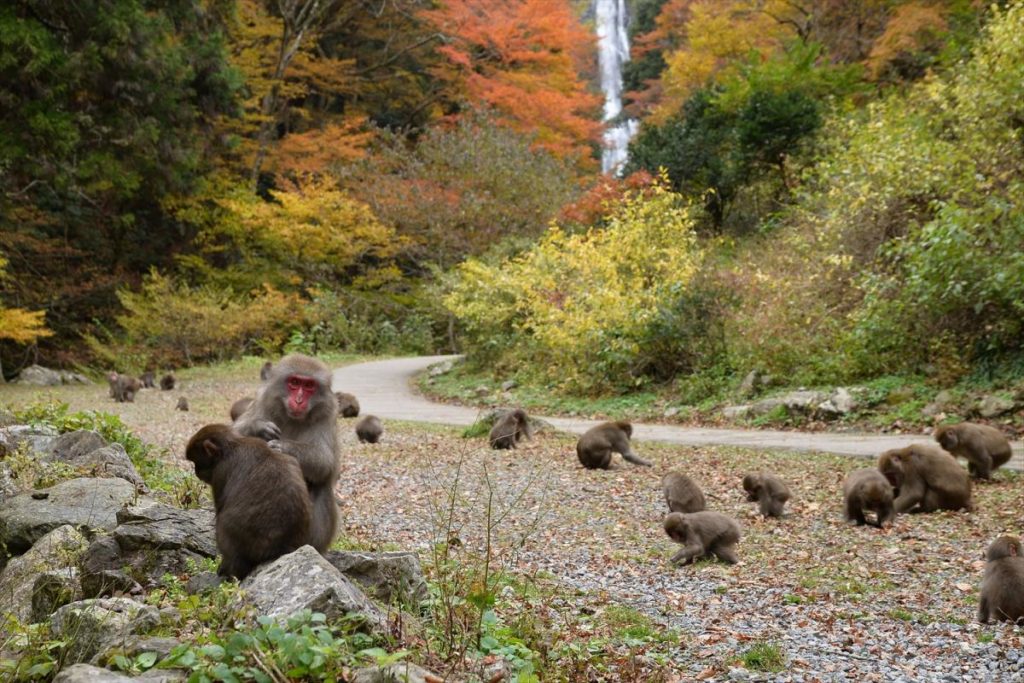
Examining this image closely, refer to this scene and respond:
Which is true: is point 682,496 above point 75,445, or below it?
below

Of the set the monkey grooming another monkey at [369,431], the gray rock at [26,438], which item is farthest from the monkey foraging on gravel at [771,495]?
the gray rock at [26,438]

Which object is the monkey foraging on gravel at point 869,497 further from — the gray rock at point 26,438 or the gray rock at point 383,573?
the gray rock at point 26,438

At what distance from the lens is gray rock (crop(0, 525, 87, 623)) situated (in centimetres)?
533

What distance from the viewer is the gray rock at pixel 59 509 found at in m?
6.60

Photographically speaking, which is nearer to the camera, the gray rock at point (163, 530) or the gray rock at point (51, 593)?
the gray rock at point (51, 593)

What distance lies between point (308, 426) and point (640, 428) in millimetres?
10404

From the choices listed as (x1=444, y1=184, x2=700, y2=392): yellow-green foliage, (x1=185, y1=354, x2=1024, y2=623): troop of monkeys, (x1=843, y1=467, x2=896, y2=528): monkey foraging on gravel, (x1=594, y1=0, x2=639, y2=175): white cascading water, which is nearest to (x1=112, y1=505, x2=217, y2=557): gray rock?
(x1=185, y1=354, x2=1024, y2=623): troop of monkeys

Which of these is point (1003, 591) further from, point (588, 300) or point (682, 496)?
point (588, 300)

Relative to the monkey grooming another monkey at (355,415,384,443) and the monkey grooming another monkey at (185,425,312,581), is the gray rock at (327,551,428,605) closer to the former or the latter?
the monkey grooming another monkey at (185,425,312,581)

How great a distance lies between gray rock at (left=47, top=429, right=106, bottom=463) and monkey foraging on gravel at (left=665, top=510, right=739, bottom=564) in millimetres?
5191

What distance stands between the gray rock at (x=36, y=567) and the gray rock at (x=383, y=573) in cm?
145

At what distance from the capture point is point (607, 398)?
1812 cm

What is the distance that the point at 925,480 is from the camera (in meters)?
9.02

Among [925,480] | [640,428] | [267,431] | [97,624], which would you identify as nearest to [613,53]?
[640,428]
